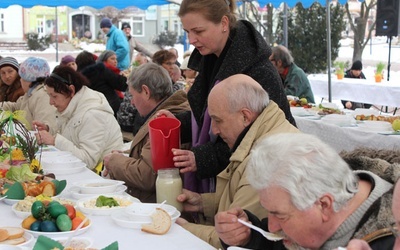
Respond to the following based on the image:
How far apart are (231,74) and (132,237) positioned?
3.60ft

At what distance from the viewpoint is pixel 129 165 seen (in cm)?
336

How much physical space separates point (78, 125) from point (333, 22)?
1249 cm

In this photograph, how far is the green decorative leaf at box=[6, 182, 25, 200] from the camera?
263cm

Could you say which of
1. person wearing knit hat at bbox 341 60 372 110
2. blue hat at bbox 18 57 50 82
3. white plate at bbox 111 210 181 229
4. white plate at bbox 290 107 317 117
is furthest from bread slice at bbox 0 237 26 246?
person wearing knit hat at bbox 341 60 372 110

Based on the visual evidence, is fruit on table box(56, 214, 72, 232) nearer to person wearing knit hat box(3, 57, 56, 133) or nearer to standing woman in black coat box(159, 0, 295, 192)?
standing woman in black coat box(159, 0, 295, 192)

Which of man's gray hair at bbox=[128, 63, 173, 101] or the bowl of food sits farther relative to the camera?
man's gray hair at bbox=[128, 63, 173, 101]

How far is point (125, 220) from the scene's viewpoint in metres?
2.32

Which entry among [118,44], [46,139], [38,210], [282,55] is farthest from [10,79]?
[38,210]

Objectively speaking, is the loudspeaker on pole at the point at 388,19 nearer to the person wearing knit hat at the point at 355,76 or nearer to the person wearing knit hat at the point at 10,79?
the person wearing knit hat at the point at 355,76

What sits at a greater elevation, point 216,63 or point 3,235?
point 216,63

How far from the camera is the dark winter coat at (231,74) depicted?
9.41 ft

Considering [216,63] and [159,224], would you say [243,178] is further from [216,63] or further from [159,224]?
[216,63]

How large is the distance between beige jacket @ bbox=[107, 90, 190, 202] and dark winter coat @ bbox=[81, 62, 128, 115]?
3.49 meters

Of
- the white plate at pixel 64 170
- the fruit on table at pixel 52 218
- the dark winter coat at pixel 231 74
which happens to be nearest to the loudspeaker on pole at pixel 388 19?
the dark winter coat at pixel 231 74
